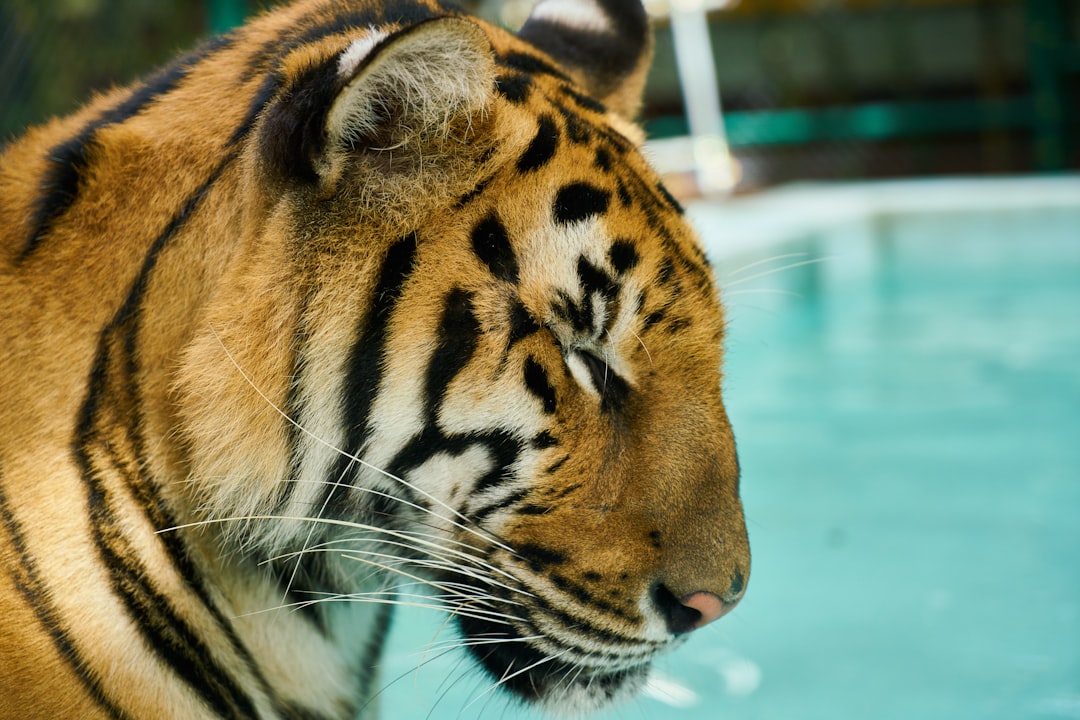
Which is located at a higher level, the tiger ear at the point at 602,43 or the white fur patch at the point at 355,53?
the white fur patch at the point at 355,53

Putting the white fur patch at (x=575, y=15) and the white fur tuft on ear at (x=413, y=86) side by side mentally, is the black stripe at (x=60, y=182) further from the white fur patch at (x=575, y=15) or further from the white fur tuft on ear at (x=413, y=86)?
the white fur patch at (x=575, y=15)

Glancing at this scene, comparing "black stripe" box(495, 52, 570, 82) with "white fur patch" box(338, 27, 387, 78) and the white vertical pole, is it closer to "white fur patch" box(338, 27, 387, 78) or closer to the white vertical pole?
"white fur patch" box(338, 27, 387, 78)

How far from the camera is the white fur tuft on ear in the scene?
3.61 ft

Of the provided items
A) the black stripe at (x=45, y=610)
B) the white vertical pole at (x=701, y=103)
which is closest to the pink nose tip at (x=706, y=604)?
the black stripe at (x=45, y=610)

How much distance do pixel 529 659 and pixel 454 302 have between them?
0.48 m

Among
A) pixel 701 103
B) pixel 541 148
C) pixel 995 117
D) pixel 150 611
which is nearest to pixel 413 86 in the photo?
pixel 541 148

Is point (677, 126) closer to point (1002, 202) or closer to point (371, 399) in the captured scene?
point (1002, 202)

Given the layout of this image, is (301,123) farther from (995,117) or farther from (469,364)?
(995,117)

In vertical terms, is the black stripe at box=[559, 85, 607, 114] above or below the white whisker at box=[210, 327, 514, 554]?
above

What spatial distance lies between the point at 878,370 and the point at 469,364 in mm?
4474

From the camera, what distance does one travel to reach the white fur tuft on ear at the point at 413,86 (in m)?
1.10

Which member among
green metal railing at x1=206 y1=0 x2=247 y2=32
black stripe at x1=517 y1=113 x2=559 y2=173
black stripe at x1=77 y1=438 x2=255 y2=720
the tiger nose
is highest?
green metal railing at x1=206 y1=0 x2=247 y2=32

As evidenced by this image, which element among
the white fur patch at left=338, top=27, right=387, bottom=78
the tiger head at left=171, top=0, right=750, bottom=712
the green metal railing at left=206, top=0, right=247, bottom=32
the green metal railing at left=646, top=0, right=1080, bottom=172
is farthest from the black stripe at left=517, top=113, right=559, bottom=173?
Result: the green metal railing at left=646, top=0, right=1080, bottom=172

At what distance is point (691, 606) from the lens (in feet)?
4.20
